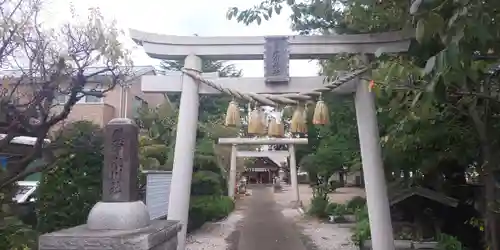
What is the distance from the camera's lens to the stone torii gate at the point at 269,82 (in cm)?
623

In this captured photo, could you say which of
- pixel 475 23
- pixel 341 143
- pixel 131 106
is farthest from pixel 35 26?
pixel 131 106

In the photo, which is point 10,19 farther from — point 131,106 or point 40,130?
point 131,106

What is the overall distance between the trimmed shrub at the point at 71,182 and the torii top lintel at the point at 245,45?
7.95 feet

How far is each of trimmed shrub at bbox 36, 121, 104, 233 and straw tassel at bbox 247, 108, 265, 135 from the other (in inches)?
124

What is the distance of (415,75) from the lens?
421cm

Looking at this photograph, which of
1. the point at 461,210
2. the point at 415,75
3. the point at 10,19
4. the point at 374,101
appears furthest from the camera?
the point at 461,210

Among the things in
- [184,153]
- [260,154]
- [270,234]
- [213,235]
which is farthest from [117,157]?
[260,154]

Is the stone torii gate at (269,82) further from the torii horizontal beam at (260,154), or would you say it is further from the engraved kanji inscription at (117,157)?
the torii horizontal beam at (260,154)

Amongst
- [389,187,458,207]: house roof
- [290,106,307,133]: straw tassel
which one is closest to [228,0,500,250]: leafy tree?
[389,187,458,207]: house roof

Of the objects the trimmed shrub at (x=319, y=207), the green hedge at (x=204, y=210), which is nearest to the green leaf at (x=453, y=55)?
the green hedge at (x=204, y=210)

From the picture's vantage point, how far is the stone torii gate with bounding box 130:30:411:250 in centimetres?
623

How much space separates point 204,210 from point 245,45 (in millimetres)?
9377

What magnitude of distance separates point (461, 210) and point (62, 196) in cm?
771

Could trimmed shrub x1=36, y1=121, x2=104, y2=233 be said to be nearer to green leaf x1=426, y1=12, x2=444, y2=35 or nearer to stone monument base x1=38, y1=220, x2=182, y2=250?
stone monument base x1=38, y1=220, x2=182, y2=250
